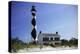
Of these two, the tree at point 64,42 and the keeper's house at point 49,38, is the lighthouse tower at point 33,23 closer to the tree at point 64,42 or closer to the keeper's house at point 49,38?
the keeper's house at point 49,38

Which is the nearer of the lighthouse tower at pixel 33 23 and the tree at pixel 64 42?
the lighthouse tower at pixel 33 23

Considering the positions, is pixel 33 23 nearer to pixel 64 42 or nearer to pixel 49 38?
pixel 49 38

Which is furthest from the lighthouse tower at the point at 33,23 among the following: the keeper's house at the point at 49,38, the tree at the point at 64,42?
the tree at the point at 64,42

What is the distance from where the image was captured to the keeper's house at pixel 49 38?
2182mm

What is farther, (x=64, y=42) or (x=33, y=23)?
(x=64, y=42)

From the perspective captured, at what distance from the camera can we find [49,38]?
2.23 meters

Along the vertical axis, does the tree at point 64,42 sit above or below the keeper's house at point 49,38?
below

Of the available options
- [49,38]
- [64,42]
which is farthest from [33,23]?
[64,42]

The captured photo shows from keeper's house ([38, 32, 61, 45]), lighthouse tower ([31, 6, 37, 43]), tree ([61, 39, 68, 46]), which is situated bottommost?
tree ([61, 39, 68, 46])

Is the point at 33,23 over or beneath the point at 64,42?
over

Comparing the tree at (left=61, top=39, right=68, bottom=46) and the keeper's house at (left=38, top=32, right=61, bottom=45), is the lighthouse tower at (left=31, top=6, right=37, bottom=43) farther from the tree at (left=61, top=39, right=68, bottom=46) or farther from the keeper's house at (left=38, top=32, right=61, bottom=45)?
the tree at (left=61, top=39, right=68, bottom=46)

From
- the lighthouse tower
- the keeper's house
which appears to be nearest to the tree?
the keeper's house

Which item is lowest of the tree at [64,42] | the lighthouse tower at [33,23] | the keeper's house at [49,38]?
the tree at [64,42]

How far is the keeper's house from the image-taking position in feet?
7.16
